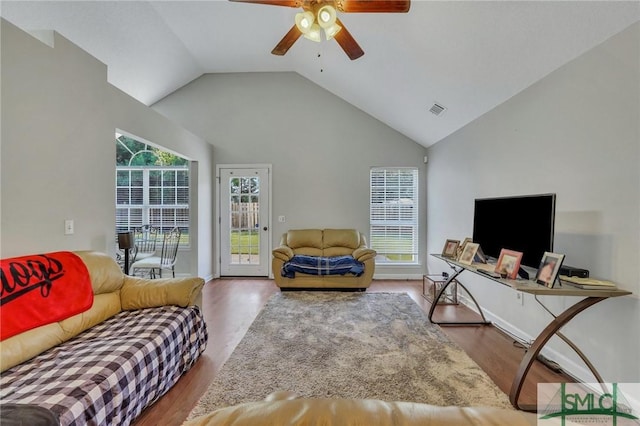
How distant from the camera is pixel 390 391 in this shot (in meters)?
1.92

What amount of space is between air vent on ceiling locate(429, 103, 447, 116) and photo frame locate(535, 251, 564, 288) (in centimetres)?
236

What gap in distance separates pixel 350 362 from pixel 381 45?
10.7 feet

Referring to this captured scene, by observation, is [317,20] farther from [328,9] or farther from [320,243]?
[320,243]

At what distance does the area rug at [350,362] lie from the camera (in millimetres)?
1895

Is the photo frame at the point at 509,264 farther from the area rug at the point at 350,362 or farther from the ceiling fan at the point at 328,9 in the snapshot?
the ceiling fan at the point at 328,9

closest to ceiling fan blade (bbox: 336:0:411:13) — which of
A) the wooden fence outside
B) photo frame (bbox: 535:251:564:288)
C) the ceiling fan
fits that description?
the ceiling fan

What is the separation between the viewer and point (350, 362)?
2.29 m

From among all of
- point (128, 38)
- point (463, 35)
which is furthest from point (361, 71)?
point (128, 38)

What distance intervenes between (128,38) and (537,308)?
5306mm

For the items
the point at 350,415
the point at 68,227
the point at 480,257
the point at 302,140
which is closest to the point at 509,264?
the point at 480,257

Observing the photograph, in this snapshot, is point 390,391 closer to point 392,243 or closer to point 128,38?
point 392,243

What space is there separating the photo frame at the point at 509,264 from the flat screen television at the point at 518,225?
0.13 metres

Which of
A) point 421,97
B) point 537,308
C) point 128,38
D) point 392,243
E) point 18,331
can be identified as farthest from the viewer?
point 392,243

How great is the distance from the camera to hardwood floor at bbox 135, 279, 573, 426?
186 centimetres
